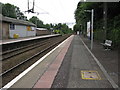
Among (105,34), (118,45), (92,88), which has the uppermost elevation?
(105,34)

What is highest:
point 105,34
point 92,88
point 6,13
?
point 6,13

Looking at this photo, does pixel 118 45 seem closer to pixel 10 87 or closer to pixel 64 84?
pixel 64 84

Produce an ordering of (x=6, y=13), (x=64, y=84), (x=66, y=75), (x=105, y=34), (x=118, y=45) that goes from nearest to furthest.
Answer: (x=64, y=84), (x=66, y=75), (x=118, y=45), (x=105, y=34), (x=6, y=13)

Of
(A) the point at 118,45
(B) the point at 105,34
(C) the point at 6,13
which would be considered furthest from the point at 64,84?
(C) the point at 6,13

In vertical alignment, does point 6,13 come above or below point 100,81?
above

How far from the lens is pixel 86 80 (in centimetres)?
454

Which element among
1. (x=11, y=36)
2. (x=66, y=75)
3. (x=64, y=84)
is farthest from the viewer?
(x=11, y=36)

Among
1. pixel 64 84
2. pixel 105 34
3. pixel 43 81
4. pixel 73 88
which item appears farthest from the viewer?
pixel 105 34

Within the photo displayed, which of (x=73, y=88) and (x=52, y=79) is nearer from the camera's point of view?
(x=73, y=88)

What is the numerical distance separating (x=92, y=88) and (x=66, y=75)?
1.34 meters

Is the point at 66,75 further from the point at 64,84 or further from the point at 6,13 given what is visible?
the point at 6,13

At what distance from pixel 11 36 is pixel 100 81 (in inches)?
1079

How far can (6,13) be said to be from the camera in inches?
2670

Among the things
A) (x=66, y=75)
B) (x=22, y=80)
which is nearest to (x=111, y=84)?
(x=66, y=75)
